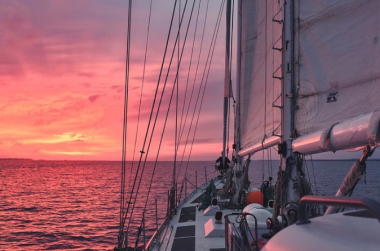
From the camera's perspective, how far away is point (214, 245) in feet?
33.9

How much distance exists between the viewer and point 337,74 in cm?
632

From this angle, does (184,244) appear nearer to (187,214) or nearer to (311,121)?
(187,214)

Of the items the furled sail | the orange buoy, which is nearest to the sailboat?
the furled sail

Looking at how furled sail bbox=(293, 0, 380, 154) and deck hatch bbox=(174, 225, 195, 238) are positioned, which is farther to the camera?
deck hatch bbox=(174, 225, 195, 238)

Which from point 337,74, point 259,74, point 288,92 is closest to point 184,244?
point 288,92

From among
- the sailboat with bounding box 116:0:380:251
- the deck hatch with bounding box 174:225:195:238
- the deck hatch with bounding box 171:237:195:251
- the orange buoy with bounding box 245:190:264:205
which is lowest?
the deck hatch with bounding box 171:237:195:251

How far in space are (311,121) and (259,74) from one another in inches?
236

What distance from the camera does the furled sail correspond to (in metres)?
5.28

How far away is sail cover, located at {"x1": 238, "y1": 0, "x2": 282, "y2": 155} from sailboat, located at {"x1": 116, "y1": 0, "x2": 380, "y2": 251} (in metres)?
0.06

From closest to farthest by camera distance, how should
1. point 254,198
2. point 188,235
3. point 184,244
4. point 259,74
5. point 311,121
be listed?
1. point 311,121
2. point 184,244
3. point 188,235
4. point 259,74
5. point 254,198

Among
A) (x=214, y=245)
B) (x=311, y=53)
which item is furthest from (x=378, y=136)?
(x=214, y=245)

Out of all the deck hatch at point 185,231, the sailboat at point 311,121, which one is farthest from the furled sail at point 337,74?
the deck hatch at point 185,231

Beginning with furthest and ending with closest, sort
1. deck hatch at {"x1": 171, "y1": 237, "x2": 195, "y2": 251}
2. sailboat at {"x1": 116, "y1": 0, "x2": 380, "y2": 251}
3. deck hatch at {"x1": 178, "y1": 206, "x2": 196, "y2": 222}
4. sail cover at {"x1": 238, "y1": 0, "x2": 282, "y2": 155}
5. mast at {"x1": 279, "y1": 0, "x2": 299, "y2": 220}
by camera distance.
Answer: deck hatch at {"x1": 178, "y1": 206, "x2": 196, "y2": 222}
deck hatch at {"x1": 171, "y1": 237, "x2": 195, "y2": 251}
sail cover at {"x1": 238, "y1": 0, "x2": 282, "y2": 155}
mast at {"x1": 279, "y1": 0, "x2": 299, "y2": 220}
sailboat at {"x1": 116, "y1": 0, "x2": 380, "y2": 251}

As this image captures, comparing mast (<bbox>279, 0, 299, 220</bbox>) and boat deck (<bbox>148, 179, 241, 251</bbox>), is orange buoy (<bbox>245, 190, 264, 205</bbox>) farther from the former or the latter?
mast (<bbox>279, 0, 299, 220</bbox>)
